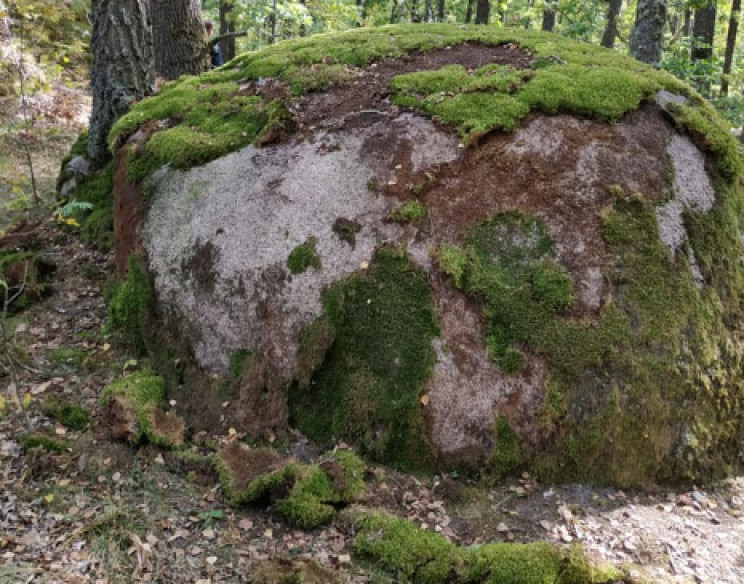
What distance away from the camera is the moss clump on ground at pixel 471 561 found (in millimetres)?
3990

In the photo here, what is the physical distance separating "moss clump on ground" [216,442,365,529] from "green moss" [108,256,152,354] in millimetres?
1872

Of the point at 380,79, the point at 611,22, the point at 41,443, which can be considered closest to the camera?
the point at 41,443

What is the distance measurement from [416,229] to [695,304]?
8.67ft

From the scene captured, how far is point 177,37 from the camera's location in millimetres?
9898

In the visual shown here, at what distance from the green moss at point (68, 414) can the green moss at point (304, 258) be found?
2.22 metres

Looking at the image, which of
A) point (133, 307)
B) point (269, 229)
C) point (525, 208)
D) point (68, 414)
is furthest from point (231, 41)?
point (68, 414)

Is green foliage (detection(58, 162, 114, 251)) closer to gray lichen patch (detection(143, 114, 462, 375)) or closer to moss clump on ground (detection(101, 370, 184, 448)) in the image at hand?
gray lichen patch (detection(143, 114, 462, 375))

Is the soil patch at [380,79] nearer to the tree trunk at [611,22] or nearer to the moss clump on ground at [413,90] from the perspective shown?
the moss clump on ground at [413,90]

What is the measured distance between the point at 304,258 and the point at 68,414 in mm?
2472

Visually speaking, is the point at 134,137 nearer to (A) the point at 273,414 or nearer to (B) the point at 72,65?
(A) the point at 273,414

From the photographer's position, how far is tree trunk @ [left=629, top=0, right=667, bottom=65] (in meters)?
9.52

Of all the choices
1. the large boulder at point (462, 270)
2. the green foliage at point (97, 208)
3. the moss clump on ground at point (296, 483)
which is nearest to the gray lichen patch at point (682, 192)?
the large boulder at point (462, 270)

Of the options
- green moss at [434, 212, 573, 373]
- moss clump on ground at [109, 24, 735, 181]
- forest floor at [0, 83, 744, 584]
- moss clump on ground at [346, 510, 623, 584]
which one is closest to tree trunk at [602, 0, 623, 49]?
moss clump on ground at [109, 24, 735, 181]

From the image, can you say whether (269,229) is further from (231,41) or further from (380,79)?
(231,41)
